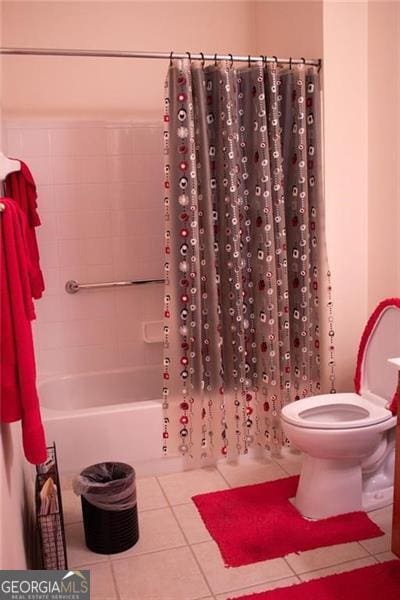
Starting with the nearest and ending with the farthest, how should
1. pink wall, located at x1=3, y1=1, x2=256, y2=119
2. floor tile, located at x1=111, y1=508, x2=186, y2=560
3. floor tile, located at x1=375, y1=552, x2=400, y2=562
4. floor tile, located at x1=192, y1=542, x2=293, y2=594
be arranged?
floor tile, located at x1=192, y1=542, x2=293, y2=594 → floor tile, located at x1=375, y1=552, x2=400, y2=562 → floor tile, located at x1=111, y1=508, x2=186, y2=560 → pink wall, located at x1=3, y1=1, x2=256, y2=119

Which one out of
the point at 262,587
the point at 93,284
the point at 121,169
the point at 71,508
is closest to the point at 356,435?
the point at 262,587

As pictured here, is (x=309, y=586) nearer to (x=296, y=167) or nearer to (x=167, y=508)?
(x=167, y=508)

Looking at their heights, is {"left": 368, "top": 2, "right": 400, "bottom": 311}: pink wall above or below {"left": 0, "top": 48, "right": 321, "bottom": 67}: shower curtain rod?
below

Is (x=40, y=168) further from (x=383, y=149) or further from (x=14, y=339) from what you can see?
(x=14, y=339)

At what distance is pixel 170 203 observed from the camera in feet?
8.91

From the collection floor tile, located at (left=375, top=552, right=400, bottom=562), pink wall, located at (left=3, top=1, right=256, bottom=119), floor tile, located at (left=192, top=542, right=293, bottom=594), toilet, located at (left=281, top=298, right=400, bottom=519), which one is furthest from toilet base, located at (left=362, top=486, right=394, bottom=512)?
pink wall, located at (left=3, top=1, right=256, bottom=119)

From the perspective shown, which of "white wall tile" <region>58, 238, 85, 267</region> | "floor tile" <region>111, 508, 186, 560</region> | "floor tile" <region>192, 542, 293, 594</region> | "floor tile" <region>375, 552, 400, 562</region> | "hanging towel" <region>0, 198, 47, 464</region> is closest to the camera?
"hanging towel" <region>0, 198, 47, 464</region>

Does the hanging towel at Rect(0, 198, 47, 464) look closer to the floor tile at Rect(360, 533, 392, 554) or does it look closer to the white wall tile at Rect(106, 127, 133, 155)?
the floor tile at Rect(360, 533, 392, 554)

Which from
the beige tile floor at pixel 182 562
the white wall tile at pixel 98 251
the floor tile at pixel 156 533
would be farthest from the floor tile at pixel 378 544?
the white wall tile at pixel 98 251

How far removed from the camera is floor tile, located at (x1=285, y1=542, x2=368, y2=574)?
7.18 ft

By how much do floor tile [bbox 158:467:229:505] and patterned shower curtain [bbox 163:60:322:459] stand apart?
10cm

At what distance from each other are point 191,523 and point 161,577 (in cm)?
38

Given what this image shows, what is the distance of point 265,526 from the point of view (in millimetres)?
Answer: 2438

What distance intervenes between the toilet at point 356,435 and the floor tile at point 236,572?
378 millimetres
